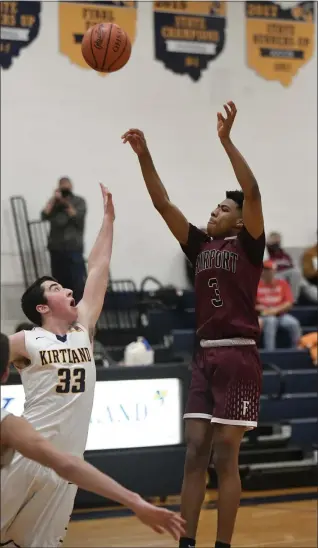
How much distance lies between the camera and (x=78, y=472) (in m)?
2.82

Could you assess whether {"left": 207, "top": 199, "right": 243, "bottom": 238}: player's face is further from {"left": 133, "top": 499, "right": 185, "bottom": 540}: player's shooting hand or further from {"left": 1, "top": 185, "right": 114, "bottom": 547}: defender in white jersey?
{"left": 133, "top": 499, "right": 185, "bottom": 540}: player's shooting hand

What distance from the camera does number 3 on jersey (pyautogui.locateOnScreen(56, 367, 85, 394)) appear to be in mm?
3633

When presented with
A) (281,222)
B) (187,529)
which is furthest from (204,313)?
(281,222)

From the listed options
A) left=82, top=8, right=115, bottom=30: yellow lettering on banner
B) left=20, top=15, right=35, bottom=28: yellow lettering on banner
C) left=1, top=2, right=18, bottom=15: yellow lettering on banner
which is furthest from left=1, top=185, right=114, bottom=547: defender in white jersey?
left=20, top=15, right=35, bottom=28: yellow lettering on banner

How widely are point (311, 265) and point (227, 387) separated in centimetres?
773

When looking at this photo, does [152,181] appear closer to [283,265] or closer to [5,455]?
[5,455]

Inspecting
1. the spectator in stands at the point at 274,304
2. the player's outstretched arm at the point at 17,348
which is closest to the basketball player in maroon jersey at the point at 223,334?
the player's outstretched arm at the point at 17,348

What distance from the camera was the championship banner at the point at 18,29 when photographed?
32.8 ft

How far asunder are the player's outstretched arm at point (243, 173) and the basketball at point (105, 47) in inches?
38.0

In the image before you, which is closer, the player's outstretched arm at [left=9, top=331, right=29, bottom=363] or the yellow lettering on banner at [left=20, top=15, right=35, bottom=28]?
the player's outstretched arm at [left=9, top=331, right=29, bottom=363]

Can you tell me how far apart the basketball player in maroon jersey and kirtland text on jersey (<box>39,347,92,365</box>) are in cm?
67

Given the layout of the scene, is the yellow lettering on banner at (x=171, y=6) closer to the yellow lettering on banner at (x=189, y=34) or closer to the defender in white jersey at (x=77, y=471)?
the yellow lettering on banner at (x=189, y=34)

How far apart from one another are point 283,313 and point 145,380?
3.35m

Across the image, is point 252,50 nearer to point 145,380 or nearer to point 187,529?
point 145,380
